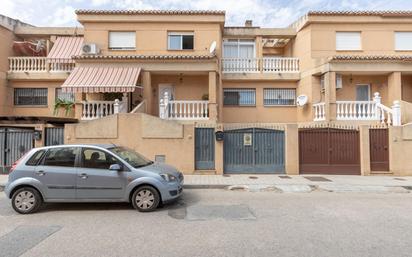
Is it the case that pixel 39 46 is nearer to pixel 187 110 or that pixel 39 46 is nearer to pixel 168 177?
pixel 187 110

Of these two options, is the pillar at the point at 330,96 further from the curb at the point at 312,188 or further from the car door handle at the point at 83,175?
the car door handle at the point at 83,175

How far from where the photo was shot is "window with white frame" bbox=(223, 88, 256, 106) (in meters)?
18.5

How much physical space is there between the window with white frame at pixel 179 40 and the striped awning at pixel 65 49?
5794mm

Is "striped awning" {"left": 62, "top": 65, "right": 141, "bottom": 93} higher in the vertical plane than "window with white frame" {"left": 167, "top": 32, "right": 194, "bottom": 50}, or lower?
lower

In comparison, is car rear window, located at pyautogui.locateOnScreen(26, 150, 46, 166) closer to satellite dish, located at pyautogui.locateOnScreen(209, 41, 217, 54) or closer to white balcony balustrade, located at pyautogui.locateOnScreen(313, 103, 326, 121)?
satellite dish, located at pyautogui.locateOnScreen(209, 41, 217, 54)

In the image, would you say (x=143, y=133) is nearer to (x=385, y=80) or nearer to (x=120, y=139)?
(x=120, y=139)

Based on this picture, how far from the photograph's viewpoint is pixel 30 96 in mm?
18594

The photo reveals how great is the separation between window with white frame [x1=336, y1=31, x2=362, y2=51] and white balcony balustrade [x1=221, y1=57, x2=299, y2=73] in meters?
2.76

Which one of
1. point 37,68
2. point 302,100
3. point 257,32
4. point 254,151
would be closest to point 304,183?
point 254,151

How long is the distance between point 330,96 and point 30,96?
1864cm

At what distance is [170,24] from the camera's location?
17.3 meters

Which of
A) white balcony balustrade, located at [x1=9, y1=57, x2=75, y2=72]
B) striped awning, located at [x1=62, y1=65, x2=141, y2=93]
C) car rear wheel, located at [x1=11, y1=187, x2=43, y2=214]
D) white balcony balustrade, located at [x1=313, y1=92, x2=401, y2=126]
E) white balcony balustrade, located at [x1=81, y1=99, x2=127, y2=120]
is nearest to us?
car rear wheel, located at [x1=11, y1=187, x2=43, y2=214]

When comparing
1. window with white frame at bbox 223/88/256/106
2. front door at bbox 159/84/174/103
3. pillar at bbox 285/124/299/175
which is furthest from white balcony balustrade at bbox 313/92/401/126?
front door at bbox 159/84/174/103

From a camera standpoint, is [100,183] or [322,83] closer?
[100,183]
